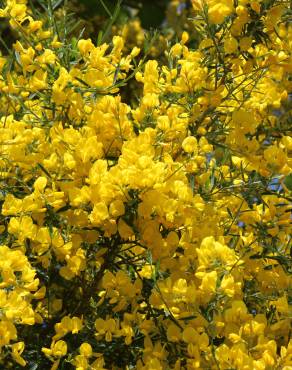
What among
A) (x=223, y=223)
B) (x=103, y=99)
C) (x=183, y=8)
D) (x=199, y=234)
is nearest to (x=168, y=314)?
(x=199, y=234)

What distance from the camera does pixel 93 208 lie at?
1763 mm

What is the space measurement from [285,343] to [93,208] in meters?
0.56

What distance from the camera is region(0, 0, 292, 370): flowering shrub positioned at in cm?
173

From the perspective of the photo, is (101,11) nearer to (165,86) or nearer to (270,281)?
(165,86)

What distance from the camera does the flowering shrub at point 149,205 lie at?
5.67ft

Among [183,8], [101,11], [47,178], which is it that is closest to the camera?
[47,178]

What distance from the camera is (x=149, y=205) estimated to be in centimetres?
173

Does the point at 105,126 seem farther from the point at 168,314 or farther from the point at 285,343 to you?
the point at 285,343

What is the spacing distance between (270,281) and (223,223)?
0.20m

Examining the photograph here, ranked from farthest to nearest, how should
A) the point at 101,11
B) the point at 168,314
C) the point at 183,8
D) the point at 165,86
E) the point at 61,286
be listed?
1. the point at 183,8
2. the point at 101,11
3. the point at 61,286
4. the point at 165,86
5. the point at 168,314

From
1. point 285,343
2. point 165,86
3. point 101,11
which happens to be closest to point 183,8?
point 101,11

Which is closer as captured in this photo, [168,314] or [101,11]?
[168,314]

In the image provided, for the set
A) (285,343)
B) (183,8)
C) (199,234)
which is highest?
(199,234)

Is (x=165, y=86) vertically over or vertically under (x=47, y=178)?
over
